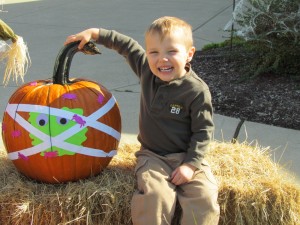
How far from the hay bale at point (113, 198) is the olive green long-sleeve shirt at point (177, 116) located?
27 centimetres

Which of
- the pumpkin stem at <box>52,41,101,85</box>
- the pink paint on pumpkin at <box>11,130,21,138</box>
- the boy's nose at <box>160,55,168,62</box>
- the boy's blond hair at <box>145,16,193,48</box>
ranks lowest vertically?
the pink paint on pumpkin at <box>11,130,21,138</box>

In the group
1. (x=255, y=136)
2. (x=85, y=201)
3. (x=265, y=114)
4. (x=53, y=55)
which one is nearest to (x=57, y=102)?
(x=85, y=201)

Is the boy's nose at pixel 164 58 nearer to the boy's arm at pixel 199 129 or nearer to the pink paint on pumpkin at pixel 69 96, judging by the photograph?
the boy's arm at pixel 199 129

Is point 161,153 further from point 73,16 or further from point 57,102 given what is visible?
point 73,16

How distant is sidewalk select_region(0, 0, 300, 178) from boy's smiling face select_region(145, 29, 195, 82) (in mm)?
1363

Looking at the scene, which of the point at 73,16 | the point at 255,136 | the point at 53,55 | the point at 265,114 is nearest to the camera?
the point at 255,136

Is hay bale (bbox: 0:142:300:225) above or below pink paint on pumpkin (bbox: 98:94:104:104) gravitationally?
below

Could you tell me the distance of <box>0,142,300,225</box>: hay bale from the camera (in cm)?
286

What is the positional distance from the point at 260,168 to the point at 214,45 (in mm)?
4471

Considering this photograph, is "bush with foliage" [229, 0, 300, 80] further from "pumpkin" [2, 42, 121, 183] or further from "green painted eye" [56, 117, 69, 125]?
"green painted eye" [56, 117, 69, 125]

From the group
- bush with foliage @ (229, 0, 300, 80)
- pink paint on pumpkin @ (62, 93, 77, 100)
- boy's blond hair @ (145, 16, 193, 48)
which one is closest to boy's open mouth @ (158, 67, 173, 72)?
boy's blond hair @ (145, 16, 193, 48)

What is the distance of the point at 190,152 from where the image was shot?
2.96m

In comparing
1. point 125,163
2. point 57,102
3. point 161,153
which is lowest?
point 125,163

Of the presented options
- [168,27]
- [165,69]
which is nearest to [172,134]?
[165,69]
